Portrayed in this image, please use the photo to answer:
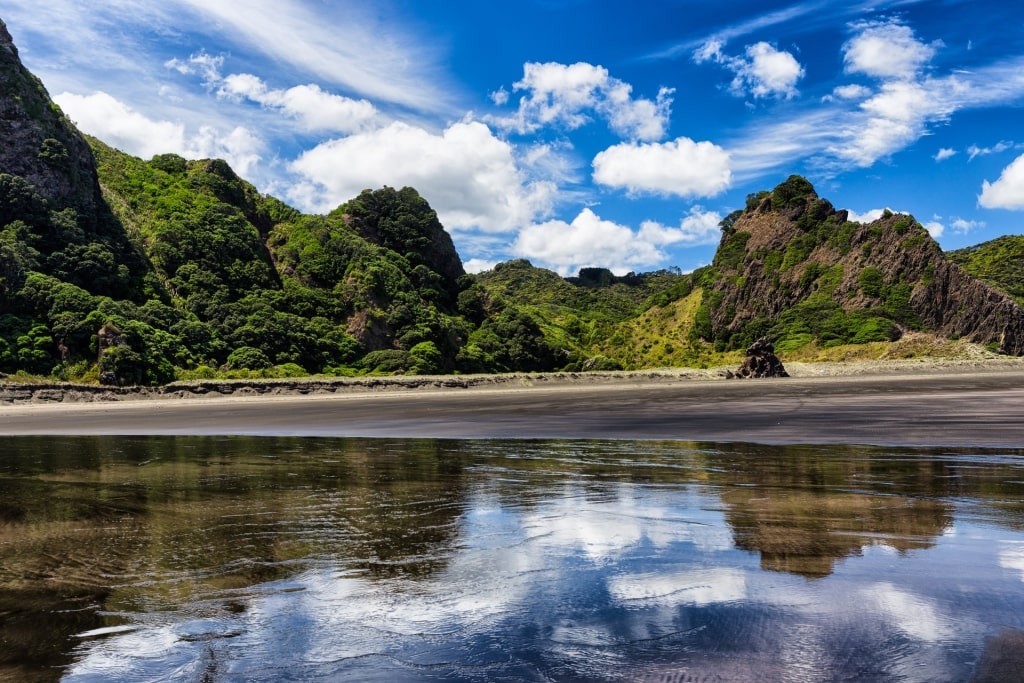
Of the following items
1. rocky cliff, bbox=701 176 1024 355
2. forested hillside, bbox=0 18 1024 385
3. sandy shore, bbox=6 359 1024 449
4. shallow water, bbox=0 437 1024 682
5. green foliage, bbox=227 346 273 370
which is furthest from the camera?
rocky cliff, bbox=701 176 1024 355

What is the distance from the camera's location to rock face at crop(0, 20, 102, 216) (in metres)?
57.4

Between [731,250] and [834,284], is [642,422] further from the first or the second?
[731,250]

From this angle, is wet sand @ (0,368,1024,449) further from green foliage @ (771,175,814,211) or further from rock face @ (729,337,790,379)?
green foliage @ (771,175,814,211)

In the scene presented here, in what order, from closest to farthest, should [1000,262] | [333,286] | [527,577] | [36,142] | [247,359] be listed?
[527,577] < [247,359] < [36,142] < [333,286] < [1000,262]

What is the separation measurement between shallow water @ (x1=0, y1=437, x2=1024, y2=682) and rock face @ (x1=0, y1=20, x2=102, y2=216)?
6057cm

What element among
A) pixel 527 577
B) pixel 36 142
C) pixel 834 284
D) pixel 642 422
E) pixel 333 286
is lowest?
pixel 642 422

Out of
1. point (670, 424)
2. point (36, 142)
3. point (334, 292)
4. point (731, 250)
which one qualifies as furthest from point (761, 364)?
point (36, 142)

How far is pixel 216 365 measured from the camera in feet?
183

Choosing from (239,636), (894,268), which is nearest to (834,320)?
(894,268)

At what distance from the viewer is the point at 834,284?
310 feet

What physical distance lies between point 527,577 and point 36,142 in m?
70.8

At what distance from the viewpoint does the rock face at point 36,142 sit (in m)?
57.4

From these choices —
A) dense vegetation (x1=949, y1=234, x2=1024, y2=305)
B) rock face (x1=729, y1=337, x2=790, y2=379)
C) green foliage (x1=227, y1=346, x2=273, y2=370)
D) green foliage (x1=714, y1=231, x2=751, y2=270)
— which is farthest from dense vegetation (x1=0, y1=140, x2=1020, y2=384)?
rock face (x1=729, y1=337, x2=790, y2=379)

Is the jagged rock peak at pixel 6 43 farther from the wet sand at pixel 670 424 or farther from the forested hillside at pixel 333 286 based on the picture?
the wet sand at pixel 670 424
